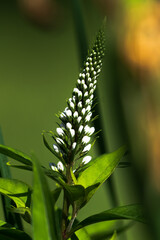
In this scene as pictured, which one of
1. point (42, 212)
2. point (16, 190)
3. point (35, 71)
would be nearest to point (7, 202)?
point (16, 190)

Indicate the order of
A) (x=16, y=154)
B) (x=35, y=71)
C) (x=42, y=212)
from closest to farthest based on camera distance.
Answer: (x=42, y=212)
(x=16, y=154)
(x=35, y=71)

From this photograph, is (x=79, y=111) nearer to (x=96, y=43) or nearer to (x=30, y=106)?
(x=96, y=43)

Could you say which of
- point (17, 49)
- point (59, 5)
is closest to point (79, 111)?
point (59, 5)

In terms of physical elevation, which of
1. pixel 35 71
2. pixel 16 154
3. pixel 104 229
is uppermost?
pixel 35 71

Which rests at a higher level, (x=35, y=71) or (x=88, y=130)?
(x=35, y=71)

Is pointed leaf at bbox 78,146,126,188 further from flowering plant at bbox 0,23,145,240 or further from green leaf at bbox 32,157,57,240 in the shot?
green leaf at bbox 32,157,57,240

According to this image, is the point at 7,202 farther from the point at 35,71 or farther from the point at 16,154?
the point at 35,71
